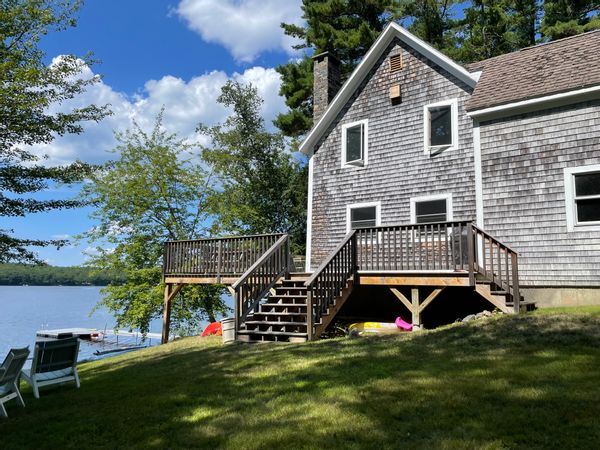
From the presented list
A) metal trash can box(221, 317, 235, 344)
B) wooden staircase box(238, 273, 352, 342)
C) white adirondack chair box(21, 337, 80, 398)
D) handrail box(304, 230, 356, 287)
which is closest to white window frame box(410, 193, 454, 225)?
handrail box(304, 230, 356, 287)

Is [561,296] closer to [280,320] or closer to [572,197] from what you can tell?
[572,197]

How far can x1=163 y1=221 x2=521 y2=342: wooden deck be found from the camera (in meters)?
9.66

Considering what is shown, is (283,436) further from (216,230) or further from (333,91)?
(216,230)

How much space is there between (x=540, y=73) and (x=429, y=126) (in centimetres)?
313

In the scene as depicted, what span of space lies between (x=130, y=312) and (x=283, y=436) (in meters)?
20.6

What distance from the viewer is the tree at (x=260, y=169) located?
2952 centimetres

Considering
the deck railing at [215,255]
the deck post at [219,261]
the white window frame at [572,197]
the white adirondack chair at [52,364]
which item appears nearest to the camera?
the white adirondack chair at [52,364]

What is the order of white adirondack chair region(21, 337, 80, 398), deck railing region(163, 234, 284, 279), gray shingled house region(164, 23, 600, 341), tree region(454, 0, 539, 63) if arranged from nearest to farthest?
white adirondack chair region(21, 337, 80, 398) → gray shingled house region(164, 23, 600, 341) → deck railing region(163, 234, 284, 279) → tree region(454, 0, 539, 63)

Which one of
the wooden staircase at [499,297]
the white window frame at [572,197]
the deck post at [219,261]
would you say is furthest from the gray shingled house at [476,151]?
the deck post at [219,261]

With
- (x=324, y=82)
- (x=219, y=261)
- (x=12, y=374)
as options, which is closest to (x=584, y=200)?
(x=219, y=261)

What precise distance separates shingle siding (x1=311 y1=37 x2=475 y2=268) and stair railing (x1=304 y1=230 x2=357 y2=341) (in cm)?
314

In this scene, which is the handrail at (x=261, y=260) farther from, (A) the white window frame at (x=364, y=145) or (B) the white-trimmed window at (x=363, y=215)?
(A) the white window frame at (x=364, y=145)

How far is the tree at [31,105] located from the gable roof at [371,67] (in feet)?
24.9

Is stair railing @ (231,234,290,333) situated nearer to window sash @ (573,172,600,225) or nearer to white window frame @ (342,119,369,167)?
white window frame @ (342,119,369,167)
